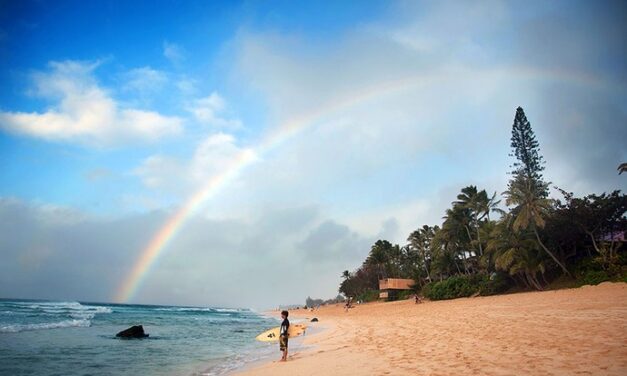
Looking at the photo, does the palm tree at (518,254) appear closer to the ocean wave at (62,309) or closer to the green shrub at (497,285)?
the green shrub at (497,285)

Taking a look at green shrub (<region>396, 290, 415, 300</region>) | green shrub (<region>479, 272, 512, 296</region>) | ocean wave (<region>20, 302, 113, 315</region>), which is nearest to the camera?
green shrub (<region>479, 272, 512, 296</region>)

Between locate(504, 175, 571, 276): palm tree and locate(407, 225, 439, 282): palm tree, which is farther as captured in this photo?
locate(407, 225, 439, 282): palm tree

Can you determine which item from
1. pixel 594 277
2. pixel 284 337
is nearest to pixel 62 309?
pixel 284 337

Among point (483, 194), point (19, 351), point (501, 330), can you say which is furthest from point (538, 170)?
point (19, 351)

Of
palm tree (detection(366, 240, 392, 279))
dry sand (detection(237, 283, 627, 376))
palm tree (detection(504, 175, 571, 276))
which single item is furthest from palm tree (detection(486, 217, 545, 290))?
palm tree (detection(366, 240, 392, 279))

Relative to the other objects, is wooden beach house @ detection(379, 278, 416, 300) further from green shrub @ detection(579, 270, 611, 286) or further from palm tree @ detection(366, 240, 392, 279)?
green shrub @ detection(579, 270, 611, 286)

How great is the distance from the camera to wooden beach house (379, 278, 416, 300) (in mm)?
72938

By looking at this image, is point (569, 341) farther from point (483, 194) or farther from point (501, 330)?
point (483, 194)

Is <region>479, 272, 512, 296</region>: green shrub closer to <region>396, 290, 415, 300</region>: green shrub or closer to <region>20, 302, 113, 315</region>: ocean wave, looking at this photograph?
<region>396, 290, 415, 300</region>: green shrub

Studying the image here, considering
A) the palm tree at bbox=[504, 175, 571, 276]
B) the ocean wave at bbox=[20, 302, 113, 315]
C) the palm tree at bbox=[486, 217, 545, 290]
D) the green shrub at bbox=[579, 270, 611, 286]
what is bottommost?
the ocean wave at bbox=[20, 302, 113, 315]

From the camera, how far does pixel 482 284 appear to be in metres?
44.3

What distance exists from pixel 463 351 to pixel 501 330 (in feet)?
15.9

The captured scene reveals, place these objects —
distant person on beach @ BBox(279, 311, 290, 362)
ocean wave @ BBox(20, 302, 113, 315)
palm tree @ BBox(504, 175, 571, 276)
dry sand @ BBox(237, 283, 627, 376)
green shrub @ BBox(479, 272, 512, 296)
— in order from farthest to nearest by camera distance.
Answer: ocean wave @ BBox(20, 302, 113, 315) → green shrub @ BBox(479, 272, 512, 296) → palm tree @ BBox(504, 175, 571, 276) → distant person on beach @ BBox(279, 311, 290, 362) → dry sand @ BBox(237, 283, 627, 376)

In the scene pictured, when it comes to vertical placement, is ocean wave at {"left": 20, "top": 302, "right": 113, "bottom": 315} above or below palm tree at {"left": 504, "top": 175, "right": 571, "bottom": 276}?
below
